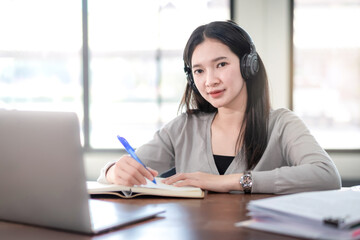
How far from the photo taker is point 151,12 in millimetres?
4703

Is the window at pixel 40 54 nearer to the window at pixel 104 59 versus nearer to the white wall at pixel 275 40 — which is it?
the window at pixel 104 59

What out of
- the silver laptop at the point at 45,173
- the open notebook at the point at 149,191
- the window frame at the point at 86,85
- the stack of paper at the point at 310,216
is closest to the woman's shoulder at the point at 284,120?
the open notebook at the point at 149,191

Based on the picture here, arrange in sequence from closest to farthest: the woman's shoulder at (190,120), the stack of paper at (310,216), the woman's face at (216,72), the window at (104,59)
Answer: the stack of paper at (310,216) → the woman's face at (216,72) → the woman's shoulder at (190,120) → the window at (104,59)

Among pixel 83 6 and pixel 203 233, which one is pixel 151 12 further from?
pixel 203 233

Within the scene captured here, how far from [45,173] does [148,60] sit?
13.0 ft

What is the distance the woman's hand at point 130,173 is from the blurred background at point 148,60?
3.23 metres

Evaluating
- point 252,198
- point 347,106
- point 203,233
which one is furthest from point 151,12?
point 203,233

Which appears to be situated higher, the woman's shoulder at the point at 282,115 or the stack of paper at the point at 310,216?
the woman's shoulder at the point at 282,115

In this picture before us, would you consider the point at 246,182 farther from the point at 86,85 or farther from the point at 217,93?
the point at 86,85

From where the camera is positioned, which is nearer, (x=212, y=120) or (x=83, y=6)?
(x=212, y=120)

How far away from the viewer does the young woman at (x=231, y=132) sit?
145cm

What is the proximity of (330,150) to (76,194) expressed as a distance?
4055mm

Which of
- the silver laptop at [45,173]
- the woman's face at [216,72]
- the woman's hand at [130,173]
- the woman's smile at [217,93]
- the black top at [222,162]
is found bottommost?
the black top at [222,162]

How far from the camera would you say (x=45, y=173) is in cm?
89
